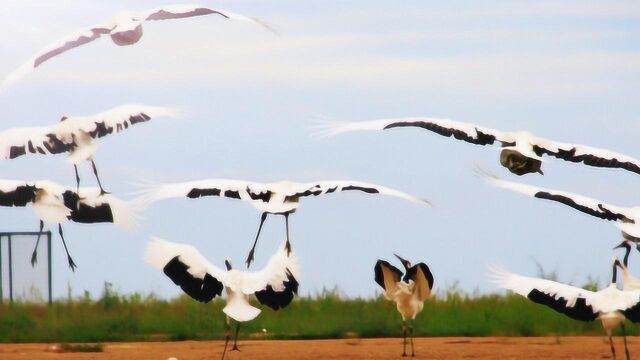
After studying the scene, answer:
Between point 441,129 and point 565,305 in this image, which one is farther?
point 441,129

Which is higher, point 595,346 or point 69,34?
point 69,34

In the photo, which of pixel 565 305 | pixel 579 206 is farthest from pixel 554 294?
pixel 579 206

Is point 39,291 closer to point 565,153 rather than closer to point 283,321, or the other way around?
point 283,321

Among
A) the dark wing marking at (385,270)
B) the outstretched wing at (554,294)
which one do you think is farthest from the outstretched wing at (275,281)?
the outstretched wing at (554,294)

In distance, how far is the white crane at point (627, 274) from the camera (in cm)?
885

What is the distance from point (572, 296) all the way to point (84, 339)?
2932 millimetres

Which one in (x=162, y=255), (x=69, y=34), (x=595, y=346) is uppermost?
(x=69, y=34)

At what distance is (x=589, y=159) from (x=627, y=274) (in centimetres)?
69

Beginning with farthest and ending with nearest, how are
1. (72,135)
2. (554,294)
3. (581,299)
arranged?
1. (72,135)
2. (581,299)
3. (554,294)

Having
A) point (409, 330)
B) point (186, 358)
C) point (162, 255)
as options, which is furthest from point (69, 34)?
point (409, 330)

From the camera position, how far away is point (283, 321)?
9.37 metres

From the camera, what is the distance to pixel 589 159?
8.88 metres

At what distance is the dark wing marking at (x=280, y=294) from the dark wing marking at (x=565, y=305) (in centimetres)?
130

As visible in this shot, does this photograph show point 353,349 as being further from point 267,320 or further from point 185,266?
point 185,266
